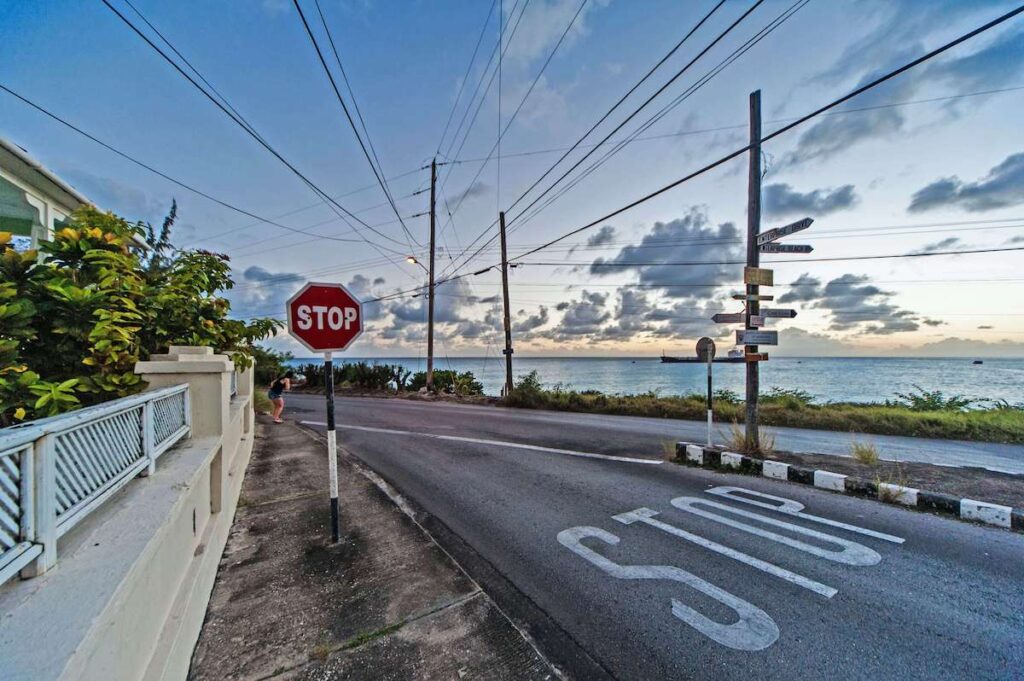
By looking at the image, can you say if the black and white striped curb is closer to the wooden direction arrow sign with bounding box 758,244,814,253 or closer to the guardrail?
the wooden direction arrow sign with bounding box 758,244,814,253

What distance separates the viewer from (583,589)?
340cm

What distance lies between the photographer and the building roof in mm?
4914

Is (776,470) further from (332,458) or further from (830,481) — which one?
(332,458)

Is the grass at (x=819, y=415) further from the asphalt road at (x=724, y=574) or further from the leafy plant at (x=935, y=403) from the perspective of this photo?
the asphalt road at (x=724, y=574)

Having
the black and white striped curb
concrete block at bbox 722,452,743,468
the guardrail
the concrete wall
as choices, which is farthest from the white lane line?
the guardrail

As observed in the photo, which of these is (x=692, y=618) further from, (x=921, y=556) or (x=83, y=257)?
(x=83, y=257)

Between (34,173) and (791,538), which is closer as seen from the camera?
(791,538)

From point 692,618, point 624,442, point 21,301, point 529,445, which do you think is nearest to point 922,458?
point 624,442

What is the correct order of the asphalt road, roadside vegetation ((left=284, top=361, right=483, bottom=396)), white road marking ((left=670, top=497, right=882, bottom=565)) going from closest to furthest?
the asphalt road → white road marking ((left=670, top=497, right=882, bottom=565)) → roadside vegetation ((left=284, top=361, right=483, bottom=396))

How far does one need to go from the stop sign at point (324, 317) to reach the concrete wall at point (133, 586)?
3.03ft

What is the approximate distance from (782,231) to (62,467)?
28.8 ft

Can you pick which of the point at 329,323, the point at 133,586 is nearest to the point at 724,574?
the point at 133,586

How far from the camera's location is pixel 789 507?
204 inches

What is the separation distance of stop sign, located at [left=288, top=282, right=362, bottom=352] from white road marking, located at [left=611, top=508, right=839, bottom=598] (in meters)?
3.69
